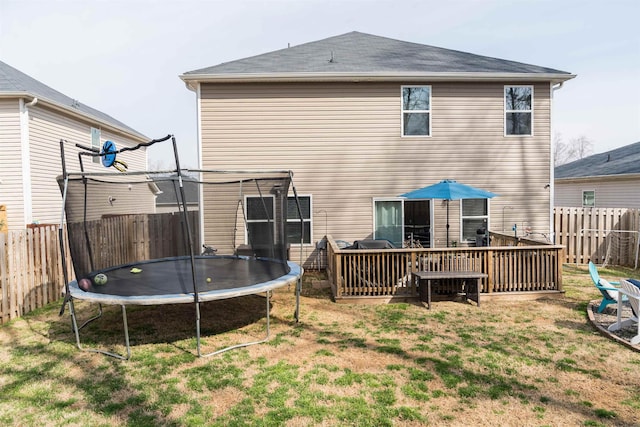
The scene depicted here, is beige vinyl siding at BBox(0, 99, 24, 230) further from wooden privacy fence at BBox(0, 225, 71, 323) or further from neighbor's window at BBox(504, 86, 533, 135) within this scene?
neighbor's window at BBox(504, 86, 533, 135)

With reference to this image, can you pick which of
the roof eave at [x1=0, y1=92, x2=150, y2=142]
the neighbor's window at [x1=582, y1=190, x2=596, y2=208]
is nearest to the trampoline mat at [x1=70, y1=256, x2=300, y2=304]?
the roof eave at [x1=0, y1=92, x2=150, y2=142]

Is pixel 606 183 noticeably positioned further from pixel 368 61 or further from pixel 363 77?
pixel 363 77

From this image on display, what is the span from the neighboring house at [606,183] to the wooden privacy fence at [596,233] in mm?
4375

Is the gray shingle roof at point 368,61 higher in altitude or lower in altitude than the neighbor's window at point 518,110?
higher

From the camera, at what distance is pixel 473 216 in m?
9.52

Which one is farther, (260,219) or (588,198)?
(588,198)

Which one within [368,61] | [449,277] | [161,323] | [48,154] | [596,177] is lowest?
[161,323]

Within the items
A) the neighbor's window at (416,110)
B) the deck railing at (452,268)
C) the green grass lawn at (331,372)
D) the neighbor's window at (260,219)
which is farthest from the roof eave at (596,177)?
the neighbor's window at (260,219)

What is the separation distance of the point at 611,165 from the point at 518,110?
985 cm

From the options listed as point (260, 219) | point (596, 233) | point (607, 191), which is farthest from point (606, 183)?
point (260, 219)

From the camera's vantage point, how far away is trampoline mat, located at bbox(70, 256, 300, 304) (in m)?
4.48

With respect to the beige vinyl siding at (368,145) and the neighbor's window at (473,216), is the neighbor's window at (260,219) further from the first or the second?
the neighbor's window at (473,216)

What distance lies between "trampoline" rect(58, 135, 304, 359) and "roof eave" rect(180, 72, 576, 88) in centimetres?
236

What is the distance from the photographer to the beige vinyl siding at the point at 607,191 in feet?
44.2
